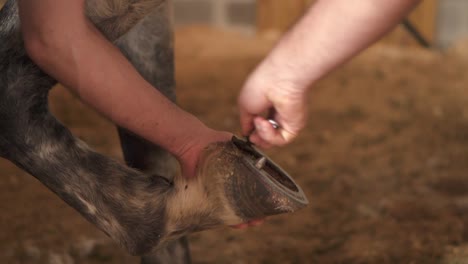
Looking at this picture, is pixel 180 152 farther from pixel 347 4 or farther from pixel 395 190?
pixel 395 190

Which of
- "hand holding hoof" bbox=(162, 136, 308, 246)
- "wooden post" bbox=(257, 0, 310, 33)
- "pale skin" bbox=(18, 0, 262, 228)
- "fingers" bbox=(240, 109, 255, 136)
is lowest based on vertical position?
"wooden post" bbox=(257, 0, 310, 33)

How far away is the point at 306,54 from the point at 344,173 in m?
1.19

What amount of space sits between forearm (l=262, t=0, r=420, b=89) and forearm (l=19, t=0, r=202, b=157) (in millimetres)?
190

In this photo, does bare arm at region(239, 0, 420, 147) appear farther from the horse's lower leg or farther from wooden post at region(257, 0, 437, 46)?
wooden post at region(257, 0, 437, 46)

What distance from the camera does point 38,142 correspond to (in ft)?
3.24

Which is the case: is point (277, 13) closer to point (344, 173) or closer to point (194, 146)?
point (344, 173)

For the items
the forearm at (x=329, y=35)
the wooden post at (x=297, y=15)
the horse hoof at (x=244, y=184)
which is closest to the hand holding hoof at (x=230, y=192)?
the horse hoof at (x=244, y=184)

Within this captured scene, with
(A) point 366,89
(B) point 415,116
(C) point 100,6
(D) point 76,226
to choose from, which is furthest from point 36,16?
(A) point 366,89

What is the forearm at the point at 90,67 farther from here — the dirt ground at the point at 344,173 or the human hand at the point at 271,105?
the dirt ground at the point at 344,173

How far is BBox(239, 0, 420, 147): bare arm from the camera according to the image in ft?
2.77

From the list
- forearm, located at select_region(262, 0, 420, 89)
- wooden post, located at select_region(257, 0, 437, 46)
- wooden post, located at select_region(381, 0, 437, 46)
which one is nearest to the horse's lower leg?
forearm, located at select_region(262, 0, 420, 89)

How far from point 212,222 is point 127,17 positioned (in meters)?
0.34

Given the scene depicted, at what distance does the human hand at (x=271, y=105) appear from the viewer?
94 centimetres

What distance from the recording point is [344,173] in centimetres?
204
